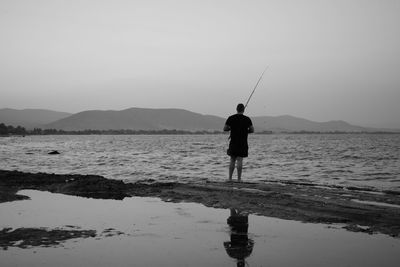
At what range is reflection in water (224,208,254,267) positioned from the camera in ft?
15.2

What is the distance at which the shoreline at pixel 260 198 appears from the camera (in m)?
6.66

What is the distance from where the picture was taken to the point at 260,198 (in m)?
8.71

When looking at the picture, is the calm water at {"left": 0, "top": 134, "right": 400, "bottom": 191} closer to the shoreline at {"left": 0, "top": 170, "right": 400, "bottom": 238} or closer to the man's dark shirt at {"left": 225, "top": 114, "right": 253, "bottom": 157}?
the man's dark shirt at {"left": 225, "top": 114, "right": 253, "bottom": 157}

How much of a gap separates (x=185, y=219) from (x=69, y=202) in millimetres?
3160

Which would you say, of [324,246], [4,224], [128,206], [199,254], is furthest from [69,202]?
[324,246]

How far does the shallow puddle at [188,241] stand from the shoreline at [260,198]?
0.54m

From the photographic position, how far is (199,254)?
4.71m

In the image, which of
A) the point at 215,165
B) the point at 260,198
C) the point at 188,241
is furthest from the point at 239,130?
the point at 215,165

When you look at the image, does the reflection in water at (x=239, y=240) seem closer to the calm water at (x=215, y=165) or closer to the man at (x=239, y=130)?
the man at (x=239, y=130)

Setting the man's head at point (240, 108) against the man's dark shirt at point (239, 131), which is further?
the man's dark shirt at point (239, 131)

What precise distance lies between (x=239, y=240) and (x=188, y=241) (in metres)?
0.68

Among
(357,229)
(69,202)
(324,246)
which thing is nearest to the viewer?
(324,246)

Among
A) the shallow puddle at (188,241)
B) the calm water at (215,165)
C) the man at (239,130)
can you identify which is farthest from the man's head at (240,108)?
the shallow puddle at (188,241)

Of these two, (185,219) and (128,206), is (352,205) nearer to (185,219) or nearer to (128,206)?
(185,219)
